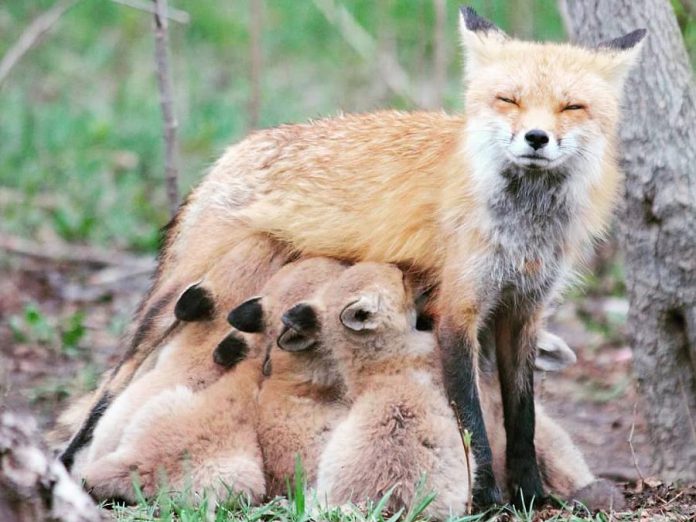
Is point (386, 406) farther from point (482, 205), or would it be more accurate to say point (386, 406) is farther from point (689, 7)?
point (689, 7)

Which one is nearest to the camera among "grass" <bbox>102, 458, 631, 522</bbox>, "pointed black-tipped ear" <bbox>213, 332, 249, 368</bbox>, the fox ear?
"grass" <bbox>102, 458, 631, 522</bbox>

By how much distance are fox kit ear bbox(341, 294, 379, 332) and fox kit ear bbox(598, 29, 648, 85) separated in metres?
1.97

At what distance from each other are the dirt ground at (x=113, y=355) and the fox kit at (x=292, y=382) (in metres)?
1.95

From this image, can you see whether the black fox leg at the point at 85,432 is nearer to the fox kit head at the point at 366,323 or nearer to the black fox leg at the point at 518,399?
Result: the fox kit head at the point at 366,323

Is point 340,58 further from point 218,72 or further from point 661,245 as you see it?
point 661,245

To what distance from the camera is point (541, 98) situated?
6625mm

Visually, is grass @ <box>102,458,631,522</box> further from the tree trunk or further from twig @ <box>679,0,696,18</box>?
twig @ <box>679,0,696,18</box>

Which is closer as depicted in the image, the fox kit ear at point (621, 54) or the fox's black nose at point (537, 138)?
the fox's black nose at point (537, 138)

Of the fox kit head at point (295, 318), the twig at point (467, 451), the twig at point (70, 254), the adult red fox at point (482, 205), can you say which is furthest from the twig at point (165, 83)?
the twig at point (467, 451)

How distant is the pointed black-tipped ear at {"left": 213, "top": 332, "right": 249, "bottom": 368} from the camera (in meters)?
7.35

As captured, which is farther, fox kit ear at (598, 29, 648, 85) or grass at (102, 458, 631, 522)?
fox kit ear at (598, 29, 648, 85)

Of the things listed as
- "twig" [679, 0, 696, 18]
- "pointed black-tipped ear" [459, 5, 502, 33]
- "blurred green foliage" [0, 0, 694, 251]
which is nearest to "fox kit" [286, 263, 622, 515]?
"pointed black-tipped ear" [459, 5, 502, 33]

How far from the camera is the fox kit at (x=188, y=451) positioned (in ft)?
21.3

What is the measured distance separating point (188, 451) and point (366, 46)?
432 inches
